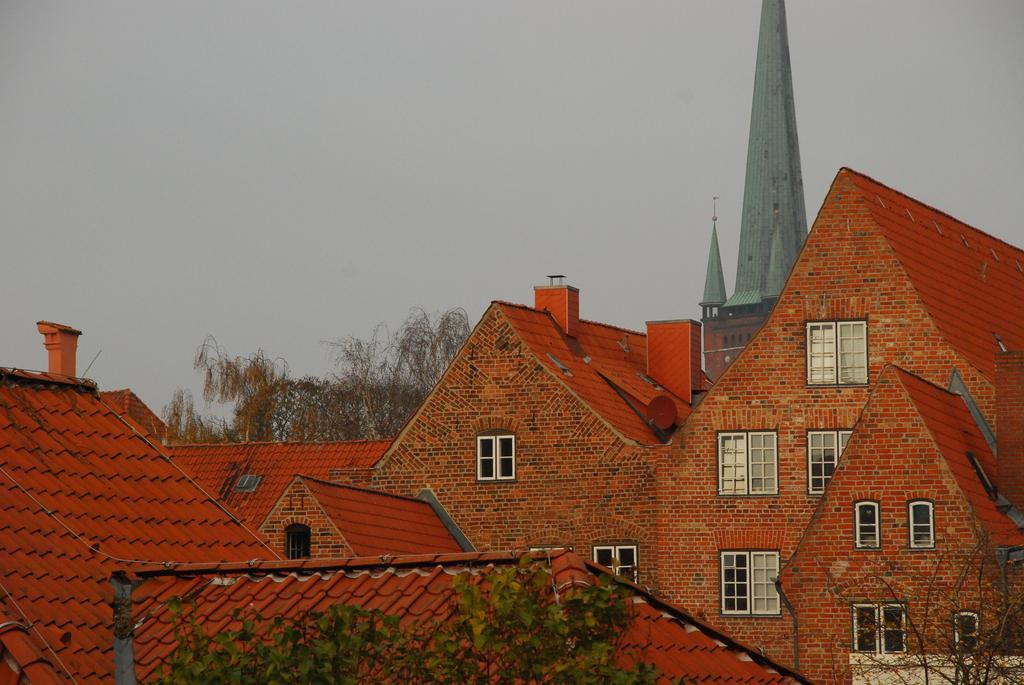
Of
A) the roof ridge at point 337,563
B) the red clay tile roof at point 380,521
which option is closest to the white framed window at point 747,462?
the red clay tile roof at point 380,521

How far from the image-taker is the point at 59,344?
22266 mm

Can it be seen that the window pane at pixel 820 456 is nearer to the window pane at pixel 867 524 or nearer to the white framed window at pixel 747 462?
the white framed window at pixel 747 462

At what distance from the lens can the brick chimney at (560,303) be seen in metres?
47.7

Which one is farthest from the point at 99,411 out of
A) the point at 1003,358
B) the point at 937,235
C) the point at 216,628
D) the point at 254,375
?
the point at 254,375

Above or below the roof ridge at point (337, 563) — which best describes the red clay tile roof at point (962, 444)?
above

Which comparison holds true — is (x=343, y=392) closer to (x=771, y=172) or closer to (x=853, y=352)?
(x=853, y=352)

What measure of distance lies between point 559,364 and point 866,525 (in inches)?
421

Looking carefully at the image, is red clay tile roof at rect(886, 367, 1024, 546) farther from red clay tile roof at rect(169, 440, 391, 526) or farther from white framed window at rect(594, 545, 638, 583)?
red clay tile roof at rect(169, 440, 391, 526)

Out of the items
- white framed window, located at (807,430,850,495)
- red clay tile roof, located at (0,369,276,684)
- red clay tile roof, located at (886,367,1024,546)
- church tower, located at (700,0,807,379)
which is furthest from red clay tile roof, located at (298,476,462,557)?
church tower, located at (700,0,807,379)

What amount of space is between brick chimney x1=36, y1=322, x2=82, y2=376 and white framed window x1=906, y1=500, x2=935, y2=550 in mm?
18677

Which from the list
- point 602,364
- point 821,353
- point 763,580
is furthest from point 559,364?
point 763,580

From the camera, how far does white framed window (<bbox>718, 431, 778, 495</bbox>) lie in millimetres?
40969

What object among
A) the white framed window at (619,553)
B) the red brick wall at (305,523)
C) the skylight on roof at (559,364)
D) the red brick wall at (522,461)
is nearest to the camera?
the red brick wall at (305,523)

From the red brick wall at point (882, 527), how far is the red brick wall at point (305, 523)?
29.5 ft
